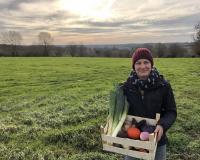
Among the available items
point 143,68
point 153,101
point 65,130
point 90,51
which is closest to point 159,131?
point 153,101

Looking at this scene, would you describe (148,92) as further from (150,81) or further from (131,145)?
(131,145)


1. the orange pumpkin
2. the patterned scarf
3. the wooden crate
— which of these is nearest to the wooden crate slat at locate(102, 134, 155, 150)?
the wooden crate

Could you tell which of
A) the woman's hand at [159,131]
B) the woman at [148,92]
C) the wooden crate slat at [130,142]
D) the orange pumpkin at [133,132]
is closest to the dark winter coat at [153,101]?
the woman at [148,92]

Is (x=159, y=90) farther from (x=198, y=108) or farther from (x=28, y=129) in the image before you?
(x=198, y=108)

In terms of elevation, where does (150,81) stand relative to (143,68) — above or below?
below

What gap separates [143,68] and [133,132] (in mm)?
807

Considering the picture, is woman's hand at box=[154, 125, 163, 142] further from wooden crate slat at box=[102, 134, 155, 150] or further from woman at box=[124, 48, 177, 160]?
wooden crate slat at box=[102, 134, 155, 150]

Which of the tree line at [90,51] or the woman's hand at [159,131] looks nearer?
the woman's hand at [159,131]

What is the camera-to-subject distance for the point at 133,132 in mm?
4312

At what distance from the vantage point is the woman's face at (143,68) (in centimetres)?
451

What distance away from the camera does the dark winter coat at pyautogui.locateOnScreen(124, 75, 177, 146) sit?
4.49 metres

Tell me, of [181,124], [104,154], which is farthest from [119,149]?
[181,124]

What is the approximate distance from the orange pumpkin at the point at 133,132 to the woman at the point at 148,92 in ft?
1.05

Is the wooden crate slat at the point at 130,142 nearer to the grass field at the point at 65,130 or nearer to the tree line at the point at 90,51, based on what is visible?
the grass field at the point at 65,130
